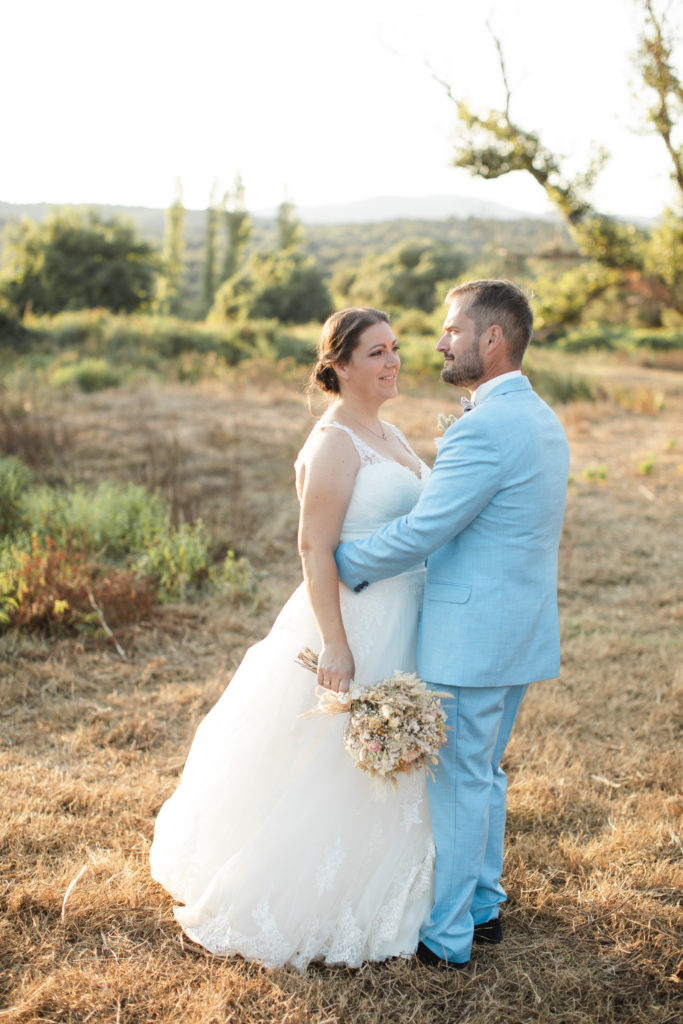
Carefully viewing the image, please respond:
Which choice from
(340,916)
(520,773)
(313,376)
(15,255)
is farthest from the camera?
(15,255)

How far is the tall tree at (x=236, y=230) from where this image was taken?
165 feet

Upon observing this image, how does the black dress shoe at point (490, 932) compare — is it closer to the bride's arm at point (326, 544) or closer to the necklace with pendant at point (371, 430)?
the bride's arm at point (326, 544)

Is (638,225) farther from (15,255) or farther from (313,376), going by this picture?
(15,255)

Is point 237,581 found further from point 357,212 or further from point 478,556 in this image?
point 357,212

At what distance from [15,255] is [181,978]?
37536mm

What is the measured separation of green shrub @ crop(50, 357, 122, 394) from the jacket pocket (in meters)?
13.2

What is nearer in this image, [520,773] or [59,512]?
[520,773]

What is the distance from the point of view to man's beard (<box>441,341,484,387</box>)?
8.17 ft

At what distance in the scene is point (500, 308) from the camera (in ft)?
7.97

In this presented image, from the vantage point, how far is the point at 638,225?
11.6 m

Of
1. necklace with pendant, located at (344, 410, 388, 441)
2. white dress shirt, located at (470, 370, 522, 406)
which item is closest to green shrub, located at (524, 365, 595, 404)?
necklace with pendant, located at (344, 410, 388, 441)

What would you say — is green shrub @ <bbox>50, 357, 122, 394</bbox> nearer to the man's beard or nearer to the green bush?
the green bush

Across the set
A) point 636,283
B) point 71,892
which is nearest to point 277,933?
point 71,892

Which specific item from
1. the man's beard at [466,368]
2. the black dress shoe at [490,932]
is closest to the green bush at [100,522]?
the black dress shoe at [490,932]
